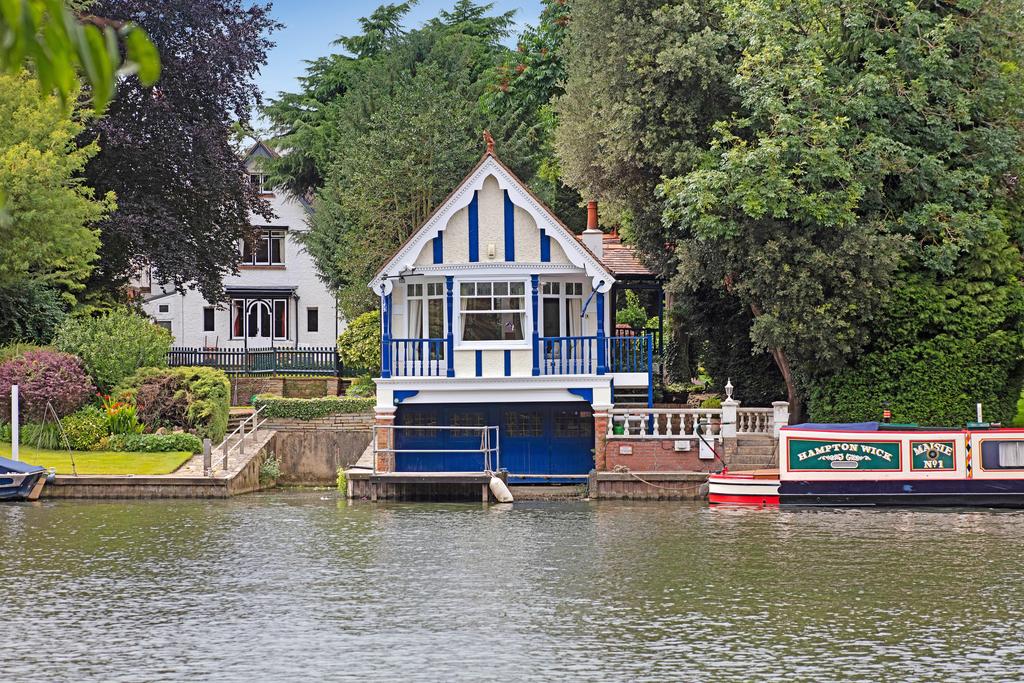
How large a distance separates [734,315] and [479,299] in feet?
27.4

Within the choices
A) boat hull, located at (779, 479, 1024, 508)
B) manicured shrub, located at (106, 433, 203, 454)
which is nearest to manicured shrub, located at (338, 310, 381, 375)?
manicured shrub, located at (106, 433, 203, 454)

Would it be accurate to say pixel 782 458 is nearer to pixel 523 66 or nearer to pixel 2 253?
pixel 2 253

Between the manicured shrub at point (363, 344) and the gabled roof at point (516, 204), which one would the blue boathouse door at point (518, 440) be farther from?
the manicured shrub at point (363, 344)

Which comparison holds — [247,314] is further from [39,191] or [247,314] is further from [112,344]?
[39,191]

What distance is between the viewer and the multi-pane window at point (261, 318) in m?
74.9

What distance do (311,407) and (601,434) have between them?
11.6m

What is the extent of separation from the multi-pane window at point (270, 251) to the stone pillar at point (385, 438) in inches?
1444

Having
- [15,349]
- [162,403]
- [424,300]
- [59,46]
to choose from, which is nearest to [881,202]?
[424,300]

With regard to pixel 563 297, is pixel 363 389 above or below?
below

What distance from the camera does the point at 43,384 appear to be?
41.8 metres

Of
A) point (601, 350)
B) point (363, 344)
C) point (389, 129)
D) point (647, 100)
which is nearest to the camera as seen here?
point (601, 350)

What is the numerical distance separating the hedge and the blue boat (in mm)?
10652

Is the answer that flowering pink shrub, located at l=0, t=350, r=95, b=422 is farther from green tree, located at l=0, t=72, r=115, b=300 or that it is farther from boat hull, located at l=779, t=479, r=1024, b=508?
boat hull, located at l=779, t=479, r=1024, b=508

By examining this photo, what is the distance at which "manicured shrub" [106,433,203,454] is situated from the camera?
41.7 m
